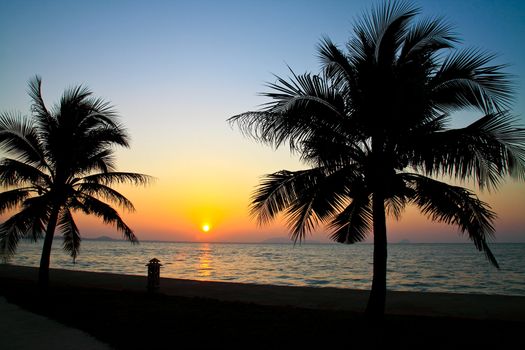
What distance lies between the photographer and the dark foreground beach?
6727 mm

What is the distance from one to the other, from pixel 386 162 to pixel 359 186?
718 mm

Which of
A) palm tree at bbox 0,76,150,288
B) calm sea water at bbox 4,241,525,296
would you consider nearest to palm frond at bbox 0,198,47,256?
palm tree at bbox 0,76,150,288

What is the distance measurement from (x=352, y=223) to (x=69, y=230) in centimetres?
1119

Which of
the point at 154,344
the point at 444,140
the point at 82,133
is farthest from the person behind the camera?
the point at 82,133

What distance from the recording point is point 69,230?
14.8 m

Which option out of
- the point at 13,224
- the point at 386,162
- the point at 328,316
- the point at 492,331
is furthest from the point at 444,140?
the point at 13,224

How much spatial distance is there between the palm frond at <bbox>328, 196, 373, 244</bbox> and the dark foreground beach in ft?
6.21

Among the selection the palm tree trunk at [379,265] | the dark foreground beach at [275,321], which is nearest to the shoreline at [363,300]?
the dark foreground beach at [275,321]

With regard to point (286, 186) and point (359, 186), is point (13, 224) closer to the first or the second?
point (286, 186)

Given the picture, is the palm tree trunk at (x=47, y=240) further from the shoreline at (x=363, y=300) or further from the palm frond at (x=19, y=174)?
the shoreline at (x=363, y=300)

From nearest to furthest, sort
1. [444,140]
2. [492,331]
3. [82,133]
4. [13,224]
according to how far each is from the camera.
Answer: [444,140]
[492,331]
[13,224]
[82,133]

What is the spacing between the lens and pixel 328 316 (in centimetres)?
891

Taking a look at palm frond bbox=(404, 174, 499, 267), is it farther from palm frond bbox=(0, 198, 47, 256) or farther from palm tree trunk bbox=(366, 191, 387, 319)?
palm frond bbox=(0, 198, 47, 256)

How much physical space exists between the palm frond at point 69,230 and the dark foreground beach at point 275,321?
6.25 feet
